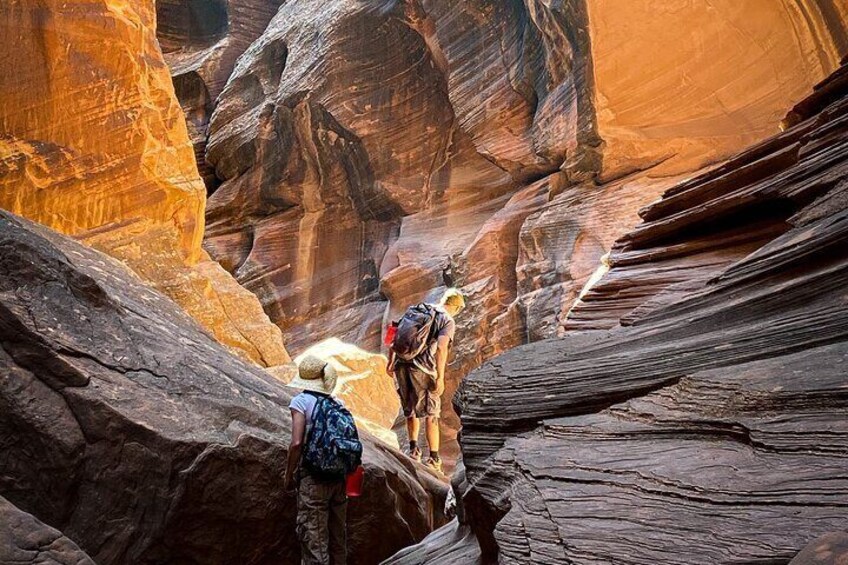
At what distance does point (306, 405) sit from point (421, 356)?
136 inches

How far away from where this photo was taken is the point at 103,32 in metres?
12.7

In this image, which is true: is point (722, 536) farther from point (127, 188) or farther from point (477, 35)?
point (477, 35)

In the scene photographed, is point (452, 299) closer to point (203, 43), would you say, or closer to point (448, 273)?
point (448, 273)

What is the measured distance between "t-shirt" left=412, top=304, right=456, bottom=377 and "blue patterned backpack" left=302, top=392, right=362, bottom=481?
3.37m

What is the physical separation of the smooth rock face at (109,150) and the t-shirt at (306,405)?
7.47 meters

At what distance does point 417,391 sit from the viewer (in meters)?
8.95

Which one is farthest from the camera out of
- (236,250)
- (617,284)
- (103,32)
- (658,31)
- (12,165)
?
(236,250)

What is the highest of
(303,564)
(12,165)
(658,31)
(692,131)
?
(658,31)

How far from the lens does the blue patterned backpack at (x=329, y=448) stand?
5.26 meters

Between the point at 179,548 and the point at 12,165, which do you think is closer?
the point at 179,548

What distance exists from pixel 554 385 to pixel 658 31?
12432mm

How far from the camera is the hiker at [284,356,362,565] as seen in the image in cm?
528

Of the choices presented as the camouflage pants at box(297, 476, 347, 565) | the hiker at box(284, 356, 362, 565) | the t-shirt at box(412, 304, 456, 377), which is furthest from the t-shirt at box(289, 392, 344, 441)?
the t-shirt at box(412, 304, 456, 377)

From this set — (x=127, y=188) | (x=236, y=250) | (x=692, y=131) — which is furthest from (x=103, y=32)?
(x=236, y=250)
